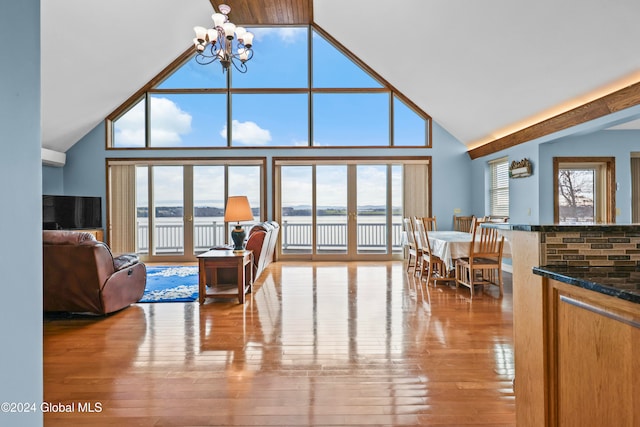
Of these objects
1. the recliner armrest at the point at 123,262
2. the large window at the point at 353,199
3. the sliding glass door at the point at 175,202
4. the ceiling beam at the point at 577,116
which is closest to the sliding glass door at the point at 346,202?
the large window at the point at 353,199

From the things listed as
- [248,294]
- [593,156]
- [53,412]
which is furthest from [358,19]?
[53,412]

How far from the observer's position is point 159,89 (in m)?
7.34

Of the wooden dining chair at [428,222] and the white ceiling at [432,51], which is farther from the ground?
the white ceiling at [432,51]

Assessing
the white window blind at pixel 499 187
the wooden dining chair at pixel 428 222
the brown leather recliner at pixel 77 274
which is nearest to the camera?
the brown leather recliner at pixel 77 274

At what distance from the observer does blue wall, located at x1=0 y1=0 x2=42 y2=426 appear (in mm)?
1122

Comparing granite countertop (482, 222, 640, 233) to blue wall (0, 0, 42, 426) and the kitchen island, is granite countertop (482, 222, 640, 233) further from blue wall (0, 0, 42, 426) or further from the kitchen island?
blue wall (0, 0, 42, 426)

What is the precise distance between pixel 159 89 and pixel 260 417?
24.3 feet

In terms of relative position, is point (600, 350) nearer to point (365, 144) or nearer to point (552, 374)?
point (552, 374)

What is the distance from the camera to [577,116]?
169 inches

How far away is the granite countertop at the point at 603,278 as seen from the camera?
3.47 feet

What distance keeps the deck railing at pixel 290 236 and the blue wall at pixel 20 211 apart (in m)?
6.21

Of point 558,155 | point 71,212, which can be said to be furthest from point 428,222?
point 71,212

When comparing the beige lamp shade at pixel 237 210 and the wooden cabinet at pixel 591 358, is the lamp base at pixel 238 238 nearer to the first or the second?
the beige lamp shade at pixel 237 210

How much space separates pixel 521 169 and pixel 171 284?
229 inches
